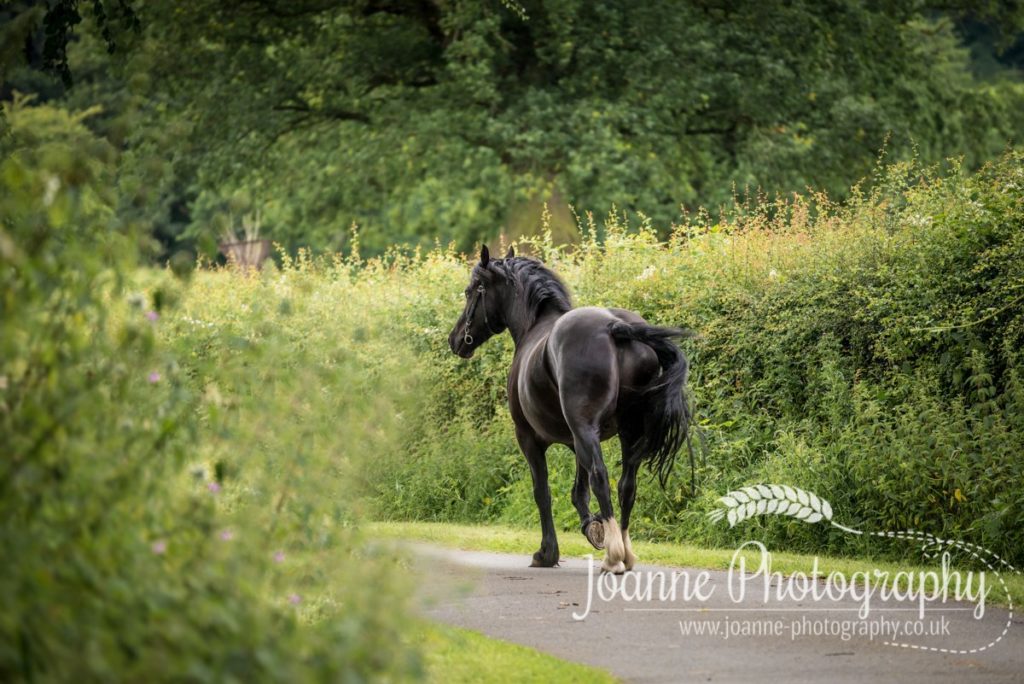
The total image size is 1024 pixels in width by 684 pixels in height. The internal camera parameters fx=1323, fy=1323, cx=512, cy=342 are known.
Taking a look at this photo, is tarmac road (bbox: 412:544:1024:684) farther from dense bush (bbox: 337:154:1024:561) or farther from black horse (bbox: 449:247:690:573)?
dense bush (bbox: 337:154:1024:561)

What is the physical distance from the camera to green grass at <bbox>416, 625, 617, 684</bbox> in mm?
6113

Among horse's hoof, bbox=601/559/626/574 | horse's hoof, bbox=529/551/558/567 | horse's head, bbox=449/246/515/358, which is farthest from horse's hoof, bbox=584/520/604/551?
horse's head, bbox=449/246/515/358

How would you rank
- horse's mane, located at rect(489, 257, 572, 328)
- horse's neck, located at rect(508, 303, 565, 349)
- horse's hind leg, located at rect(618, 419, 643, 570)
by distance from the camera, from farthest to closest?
1. horse's mane, located at rect(489, 257, 572, 328)
2. horse's neck, located at rect(508, 303, 565, 349)
3. horse's hind leg, located at rect(618, 419, 643, 570)

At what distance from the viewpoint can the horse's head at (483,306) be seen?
35.6ft

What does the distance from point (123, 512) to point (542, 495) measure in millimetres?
6754

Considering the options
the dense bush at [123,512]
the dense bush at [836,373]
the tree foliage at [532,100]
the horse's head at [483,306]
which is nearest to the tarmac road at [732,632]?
the dense bush at [123,512]

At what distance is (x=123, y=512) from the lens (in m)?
3.64

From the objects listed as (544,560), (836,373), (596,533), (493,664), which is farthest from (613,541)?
(836,373)

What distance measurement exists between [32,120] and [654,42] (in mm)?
17755

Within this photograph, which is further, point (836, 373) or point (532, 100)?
point (532, 100)

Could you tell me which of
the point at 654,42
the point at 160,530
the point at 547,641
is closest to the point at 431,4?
the point at 654,42

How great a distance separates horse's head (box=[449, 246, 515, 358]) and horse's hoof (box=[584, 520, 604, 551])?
8.08 ft

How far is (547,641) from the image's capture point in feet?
23.5

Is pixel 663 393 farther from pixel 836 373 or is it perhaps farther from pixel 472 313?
pixel 836 373
